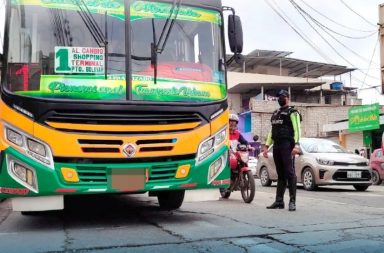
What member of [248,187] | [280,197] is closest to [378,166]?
[248,187]

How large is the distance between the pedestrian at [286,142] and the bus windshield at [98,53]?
1747mm

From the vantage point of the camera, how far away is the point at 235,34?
6660 millimetres

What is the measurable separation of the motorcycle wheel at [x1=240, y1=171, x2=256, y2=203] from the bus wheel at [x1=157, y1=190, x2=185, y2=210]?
168cm

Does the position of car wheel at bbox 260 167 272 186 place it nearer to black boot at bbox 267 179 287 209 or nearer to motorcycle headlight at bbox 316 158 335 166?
motorcycle headlight at bbox 316 158 335 166

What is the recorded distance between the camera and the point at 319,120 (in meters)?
34.9

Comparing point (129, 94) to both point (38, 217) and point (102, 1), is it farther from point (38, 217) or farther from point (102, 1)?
point (38, 217)

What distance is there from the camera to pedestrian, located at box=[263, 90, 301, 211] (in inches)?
294

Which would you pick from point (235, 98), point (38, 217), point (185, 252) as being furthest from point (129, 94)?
point (235, 98)

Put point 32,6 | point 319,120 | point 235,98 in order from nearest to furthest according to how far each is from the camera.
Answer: point 32,6 → point 319,120 → point 235,98

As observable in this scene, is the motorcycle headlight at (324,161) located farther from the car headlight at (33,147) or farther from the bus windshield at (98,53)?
the car headlight at (33,147)

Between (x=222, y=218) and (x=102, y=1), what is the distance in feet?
10.3

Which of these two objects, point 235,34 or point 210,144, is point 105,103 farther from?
point 235,34

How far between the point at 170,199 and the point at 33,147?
273 centimetres

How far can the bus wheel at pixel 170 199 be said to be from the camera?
7.25 m
